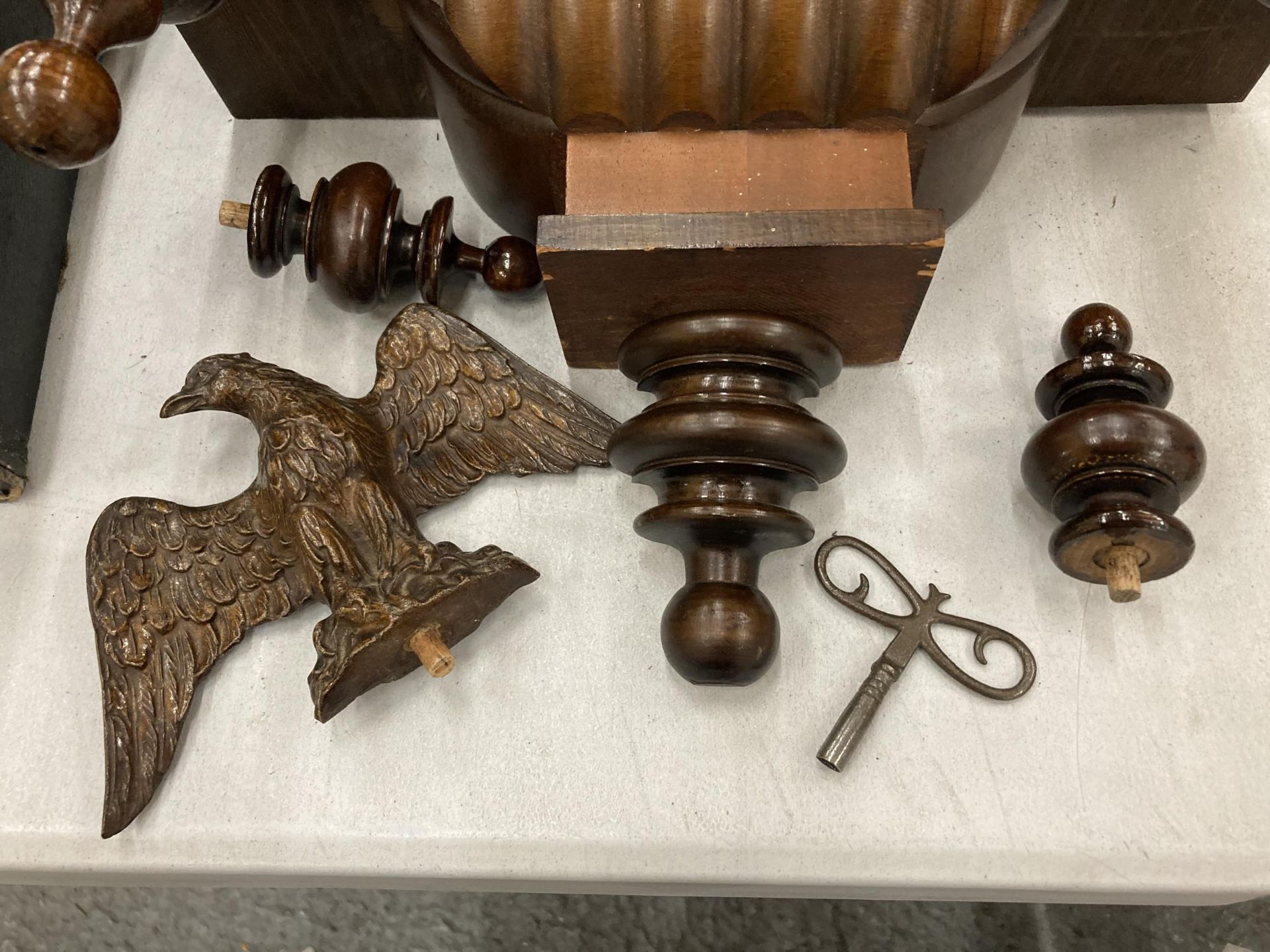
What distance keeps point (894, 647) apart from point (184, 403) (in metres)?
0.66

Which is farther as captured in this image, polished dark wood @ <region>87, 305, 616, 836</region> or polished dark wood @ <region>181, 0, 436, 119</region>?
polished dark wood @ <region>181, 0, 436, 119</region>

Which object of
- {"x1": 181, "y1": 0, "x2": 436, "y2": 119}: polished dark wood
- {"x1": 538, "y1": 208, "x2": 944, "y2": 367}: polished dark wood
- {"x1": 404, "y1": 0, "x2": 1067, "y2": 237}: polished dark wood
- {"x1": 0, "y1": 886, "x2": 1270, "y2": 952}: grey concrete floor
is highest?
{"x1": 181, "y1": 0, "x2": 436, "y2": 119}: polished dark wood

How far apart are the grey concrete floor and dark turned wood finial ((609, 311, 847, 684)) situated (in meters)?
0.47

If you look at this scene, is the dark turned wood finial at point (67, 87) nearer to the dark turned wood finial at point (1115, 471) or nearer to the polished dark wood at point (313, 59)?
the polished dark wood at point (313, 59)

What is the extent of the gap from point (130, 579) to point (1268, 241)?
1.12m

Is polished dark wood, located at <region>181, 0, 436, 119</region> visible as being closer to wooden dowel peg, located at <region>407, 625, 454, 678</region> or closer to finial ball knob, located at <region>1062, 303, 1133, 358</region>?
wooden dowel peg, located at <region>407, 625, 454, 678</region>

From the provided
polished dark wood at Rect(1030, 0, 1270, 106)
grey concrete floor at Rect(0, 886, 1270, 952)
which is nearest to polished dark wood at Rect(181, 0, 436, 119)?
polished dark wood at Rect(1030, 0, 1270, 106)

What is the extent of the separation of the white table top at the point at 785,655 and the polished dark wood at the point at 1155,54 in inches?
1.0

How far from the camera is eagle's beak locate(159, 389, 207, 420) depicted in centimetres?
85

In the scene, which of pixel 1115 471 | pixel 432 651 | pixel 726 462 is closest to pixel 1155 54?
pixel 1115 471

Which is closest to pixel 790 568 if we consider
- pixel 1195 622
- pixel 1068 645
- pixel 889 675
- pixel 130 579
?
pixel 889 675

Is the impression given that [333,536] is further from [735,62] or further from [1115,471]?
[1115,471]

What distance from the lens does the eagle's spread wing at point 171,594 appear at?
0.80m

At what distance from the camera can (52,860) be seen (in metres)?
0.80
